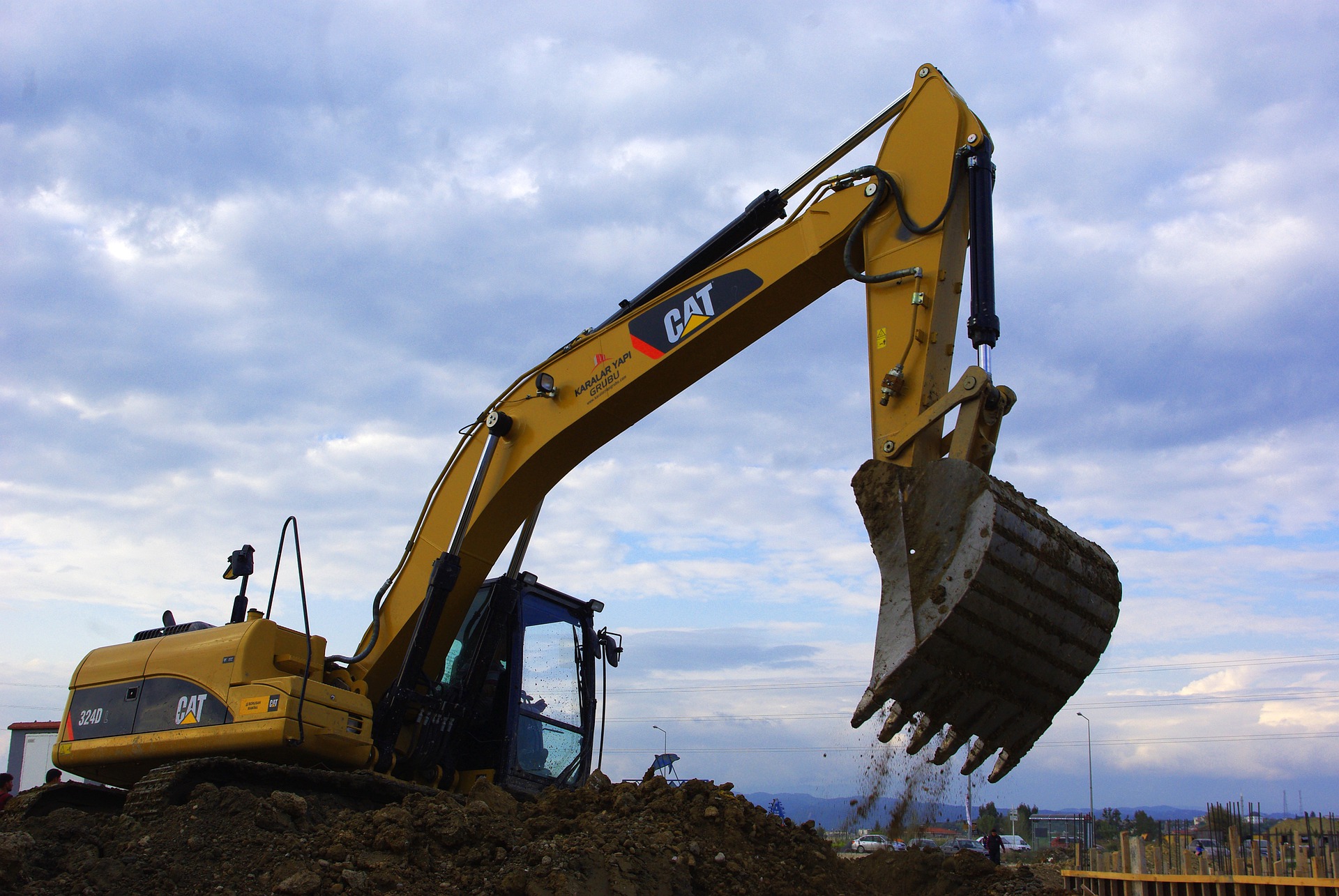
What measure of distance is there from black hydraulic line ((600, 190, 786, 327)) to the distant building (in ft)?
37.8

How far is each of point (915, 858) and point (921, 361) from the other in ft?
10.2

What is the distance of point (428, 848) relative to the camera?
5086mm

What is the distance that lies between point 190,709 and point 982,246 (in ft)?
17.3

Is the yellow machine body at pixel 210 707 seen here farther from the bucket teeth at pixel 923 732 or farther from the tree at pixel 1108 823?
the tree at pixel 1108 823

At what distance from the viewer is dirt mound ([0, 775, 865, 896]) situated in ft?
15.3

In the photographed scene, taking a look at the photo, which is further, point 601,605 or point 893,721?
point 601,605

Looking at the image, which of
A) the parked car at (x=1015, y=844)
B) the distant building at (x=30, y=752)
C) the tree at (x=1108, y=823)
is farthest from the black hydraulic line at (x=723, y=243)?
the tree at (x=1108, y=823)

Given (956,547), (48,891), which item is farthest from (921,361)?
(48,891)

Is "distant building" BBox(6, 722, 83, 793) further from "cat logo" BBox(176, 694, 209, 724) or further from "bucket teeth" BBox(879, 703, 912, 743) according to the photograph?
"bucket teeth" BBox(879, 703, 912, 743)

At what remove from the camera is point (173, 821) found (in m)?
5.20

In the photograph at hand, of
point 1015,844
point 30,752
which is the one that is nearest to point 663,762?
point 30,752

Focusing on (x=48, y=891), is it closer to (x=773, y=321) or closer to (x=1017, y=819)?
(x=773, y=321)

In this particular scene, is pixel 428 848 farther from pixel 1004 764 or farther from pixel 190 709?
pixel 1004 764

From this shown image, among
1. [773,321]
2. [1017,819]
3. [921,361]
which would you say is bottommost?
[1017,819]
